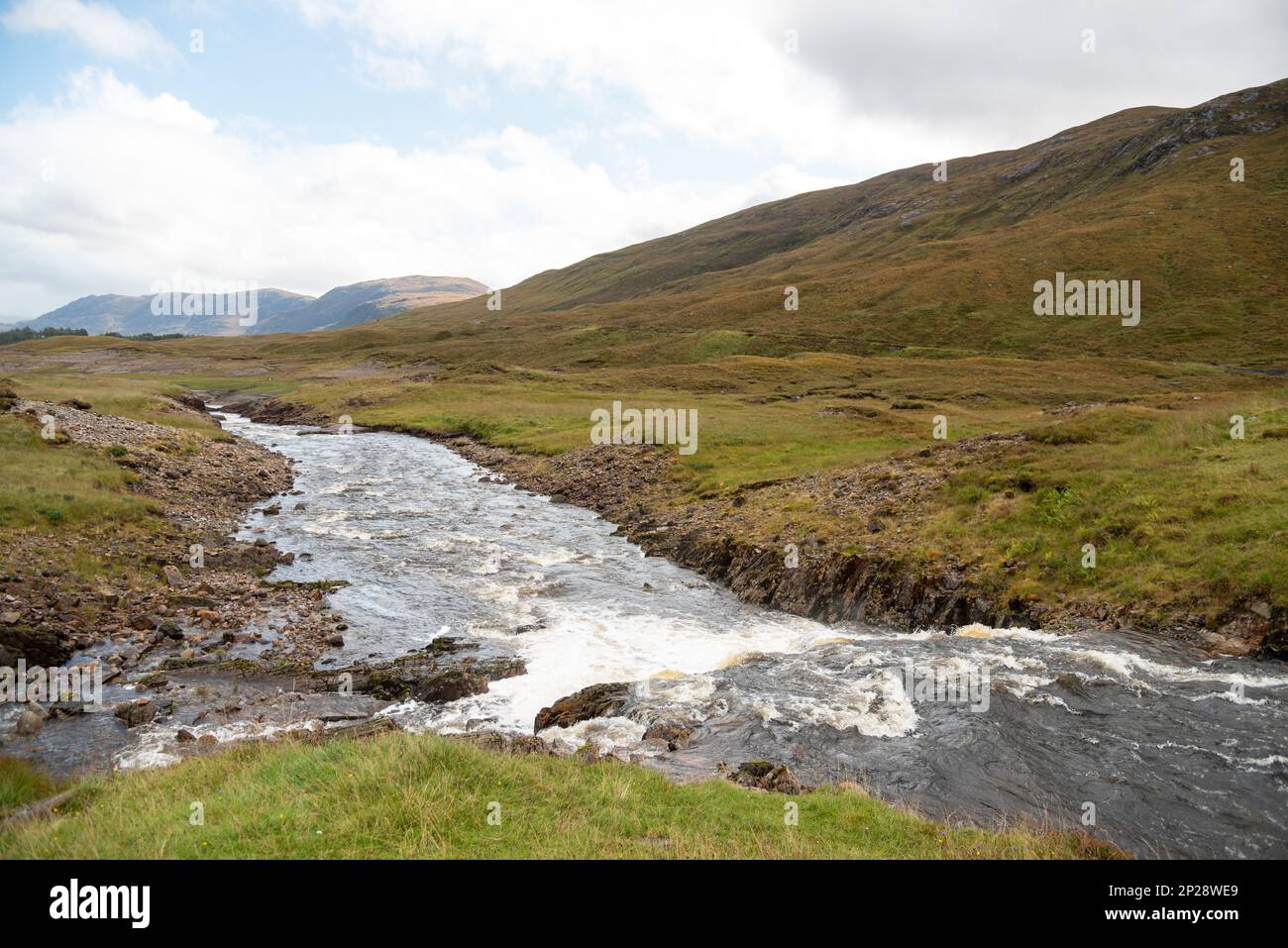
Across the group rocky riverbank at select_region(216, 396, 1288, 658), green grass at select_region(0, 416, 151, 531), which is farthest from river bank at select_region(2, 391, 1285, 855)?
green grass at select_region(0, 416, 151, 531)

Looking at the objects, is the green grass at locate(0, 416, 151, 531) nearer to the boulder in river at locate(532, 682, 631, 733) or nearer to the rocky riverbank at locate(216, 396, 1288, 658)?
the boulder in river at locate(532, 682, 631, 733)

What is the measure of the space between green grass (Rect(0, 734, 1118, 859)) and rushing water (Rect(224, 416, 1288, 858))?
2211mm

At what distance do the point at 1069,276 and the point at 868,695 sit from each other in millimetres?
136057

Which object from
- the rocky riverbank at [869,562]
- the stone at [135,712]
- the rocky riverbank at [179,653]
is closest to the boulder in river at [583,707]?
the rocky riverbank at [179,653]

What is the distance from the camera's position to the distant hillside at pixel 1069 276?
11006 centimetres

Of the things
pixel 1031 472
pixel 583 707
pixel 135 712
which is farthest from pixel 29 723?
pixel 1031 472

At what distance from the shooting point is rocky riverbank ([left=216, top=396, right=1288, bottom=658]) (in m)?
19.4

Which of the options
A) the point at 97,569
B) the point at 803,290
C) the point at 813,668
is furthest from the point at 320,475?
the point at 803,290

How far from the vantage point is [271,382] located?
125250 millimetres

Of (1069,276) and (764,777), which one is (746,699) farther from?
(1069,276)

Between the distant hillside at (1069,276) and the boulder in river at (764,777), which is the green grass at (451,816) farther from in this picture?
the distant hillside at (1069,276)
